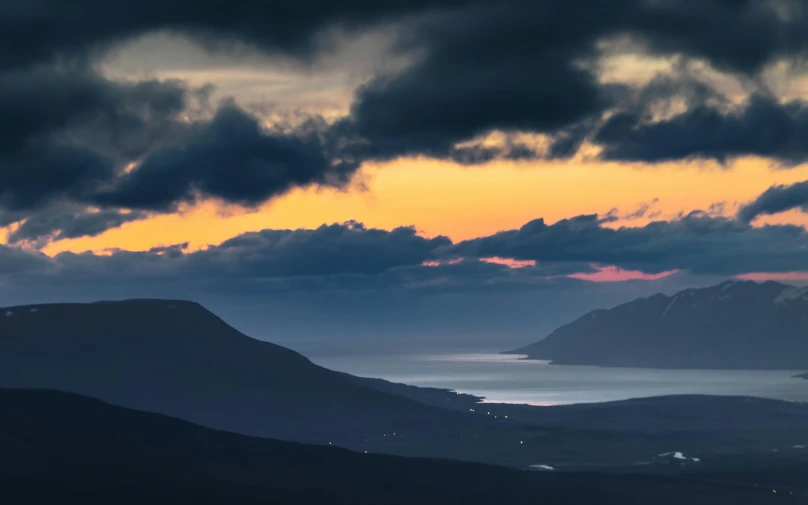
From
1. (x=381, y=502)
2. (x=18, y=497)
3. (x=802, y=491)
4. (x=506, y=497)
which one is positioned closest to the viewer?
(x=18, y=497)

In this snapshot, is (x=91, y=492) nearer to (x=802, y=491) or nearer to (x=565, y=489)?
(x=565, y=489)

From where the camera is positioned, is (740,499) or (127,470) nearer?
(127,470)

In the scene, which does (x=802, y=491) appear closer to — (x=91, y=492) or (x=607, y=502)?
(x=607, y=502)

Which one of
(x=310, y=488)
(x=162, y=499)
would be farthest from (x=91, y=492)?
(x=310, y=488)

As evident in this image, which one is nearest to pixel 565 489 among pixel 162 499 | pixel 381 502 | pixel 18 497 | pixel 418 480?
pixel 418 480

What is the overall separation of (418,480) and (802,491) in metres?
73.3

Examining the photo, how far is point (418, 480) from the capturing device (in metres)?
196

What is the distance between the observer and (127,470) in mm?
175125

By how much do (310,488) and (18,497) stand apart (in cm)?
4969

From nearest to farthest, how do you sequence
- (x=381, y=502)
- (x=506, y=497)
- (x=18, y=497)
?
(x=18, y=497) < (x=381, y=502) < (x=506, y=497)

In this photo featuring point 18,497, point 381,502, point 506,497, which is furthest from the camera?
point 506,497

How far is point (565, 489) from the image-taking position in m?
193

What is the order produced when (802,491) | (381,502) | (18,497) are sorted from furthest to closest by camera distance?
(802,491)
(381,502)
(18,497)

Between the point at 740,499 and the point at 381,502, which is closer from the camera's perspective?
the point at 381,502
